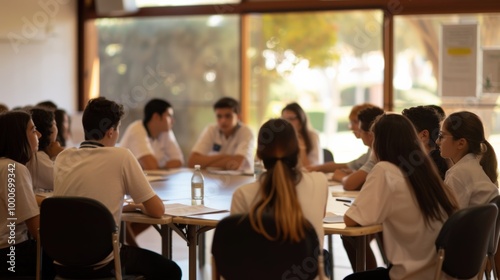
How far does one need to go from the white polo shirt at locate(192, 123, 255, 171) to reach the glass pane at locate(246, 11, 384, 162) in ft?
5.96

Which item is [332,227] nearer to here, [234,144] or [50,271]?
[50,271]

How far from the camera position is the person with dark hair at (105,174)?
11.0ft

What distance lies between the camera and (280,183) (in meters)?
2.79

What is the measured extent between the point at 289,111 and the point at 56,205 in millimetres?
3048

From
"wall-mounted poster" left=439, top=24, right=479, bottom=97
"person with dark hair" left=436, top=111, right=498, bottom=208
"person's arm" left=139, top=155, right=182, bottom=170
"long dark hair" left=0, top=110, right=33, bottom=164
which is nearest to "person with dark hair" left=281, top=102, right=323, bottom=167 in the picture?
"person's arm" left=139, top=155, right=182, bottom=170

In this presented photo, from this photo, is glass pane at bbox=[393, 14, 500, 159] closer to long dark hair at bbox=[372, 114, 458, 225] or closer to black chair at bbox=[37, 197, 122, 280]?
long dark hair at bbox=[372, 114, 458, 225]

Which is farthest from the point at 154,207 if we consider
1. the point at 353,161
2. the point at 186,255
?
the point at 186,255

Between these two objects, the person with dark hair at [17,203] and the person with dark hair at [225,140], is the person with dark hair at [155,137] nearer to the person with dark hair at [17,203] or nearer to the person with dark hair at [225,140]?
the person with dark hair at [225,140]

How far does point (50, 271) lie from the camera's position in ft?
11.9

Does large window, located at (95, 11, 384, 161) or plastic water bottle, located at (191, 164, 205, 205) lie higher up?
large window, located at (95, 11, 384, 161)

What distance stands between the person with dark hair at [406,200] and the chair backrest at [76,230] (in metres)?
1.18

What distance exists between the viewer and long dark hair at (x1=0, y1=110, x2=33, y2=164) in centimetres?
362

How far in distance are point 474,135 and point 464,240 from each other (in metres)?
0.82

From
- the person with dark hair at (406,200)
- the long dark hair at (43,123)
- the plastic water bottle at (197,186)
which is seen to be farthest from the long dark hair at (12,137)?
the person with dark hair at (406,200)
